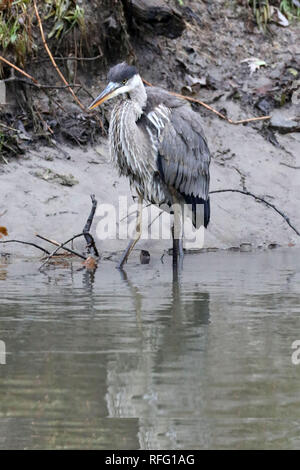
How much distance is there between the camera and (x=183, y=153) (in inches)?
280

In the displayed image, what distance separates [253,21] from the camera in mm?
10430

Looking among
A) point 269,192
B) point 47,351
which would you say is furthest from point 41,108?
point 47,351

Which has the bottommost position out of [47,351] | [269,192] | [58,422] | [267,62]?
[269,192]

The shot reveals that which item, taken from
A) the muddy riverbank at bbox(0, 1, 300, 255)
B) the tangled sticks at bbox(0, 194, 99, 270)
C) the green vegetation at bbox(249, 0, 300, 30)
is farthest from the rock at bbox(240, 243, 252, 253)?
the green vegetation at bbox(249, 0, 300, 30)

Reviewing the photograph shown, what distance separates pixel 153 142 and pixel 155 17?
7.53ft

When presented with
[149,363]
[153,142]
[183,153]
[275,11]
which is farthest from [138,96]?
[275,11]

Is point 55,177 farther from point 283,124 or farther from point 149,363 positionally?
point 149,363

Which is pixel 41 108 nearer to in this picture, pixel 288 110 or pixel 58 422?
pixel 288 110

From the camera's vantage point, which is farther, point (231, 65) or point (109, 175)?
point (231, 65)

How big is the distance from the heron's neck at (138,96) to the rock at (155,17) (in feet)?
6.71

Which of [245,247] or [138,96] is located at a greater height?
[138,96]

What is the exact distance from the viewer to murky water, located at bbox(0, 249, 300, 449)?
9.21 ft

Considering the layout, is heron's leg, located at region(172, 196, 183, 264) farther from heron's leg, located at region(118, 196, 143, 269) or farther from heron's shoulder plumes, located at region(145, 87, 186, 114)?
heron's shoulder plumes, located at region(145, 87, 186, 114)
